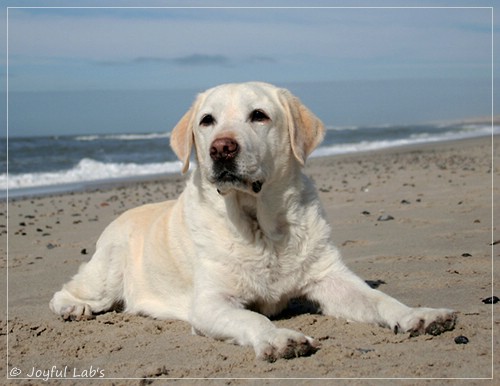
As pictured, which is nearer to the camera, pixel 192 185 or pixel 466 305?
pixel 466 305

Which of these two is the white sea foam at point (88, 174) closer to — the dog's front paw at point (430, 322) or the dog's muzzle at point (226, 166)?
the dog's muzzle at point (226, 166)

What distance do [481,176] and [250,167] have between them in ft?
30.8

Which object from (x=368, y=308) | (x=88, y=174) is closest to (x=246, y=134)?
(x=368, y=308)

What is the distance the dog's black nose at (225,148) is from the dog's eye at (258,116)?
0.47 m

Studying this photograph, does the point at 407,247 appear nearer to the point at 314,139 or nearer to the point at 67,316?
the point at 314,139

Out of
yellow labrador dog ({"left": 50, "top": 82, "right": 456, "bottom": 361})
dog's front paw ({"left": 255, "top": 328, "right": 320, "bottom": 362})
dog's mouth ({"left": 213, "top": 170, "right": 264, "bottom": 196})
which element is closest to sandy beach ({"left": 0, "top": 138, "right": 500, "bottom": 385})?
dog's front paw ({"left": 255, "top": 328, "right": 320, "bottom": 362})

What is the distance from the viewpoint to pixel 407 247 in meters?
7.07

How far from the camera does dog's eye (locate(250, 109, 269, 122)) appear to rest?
4.87 meters

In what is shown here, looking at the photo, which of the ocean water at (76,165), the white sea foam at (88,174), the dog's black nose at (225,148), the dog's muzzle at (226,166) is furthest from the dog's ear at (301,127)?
the white sea foam at (88,174)

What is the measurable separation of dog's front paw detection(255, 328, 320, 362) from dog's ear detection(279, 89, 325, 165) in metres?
1.46

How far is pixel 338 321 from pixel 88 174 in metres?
18.5

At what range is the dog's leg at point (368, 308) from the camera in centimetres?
418

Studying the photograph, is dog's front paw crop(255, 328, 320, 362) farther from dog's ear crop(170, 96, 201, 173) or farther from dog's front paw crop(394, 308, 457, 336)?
dog's ear crop(170, 96, 201, 173)

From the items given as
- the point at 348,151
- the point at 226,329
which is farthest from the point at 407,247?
the point at 348,151
